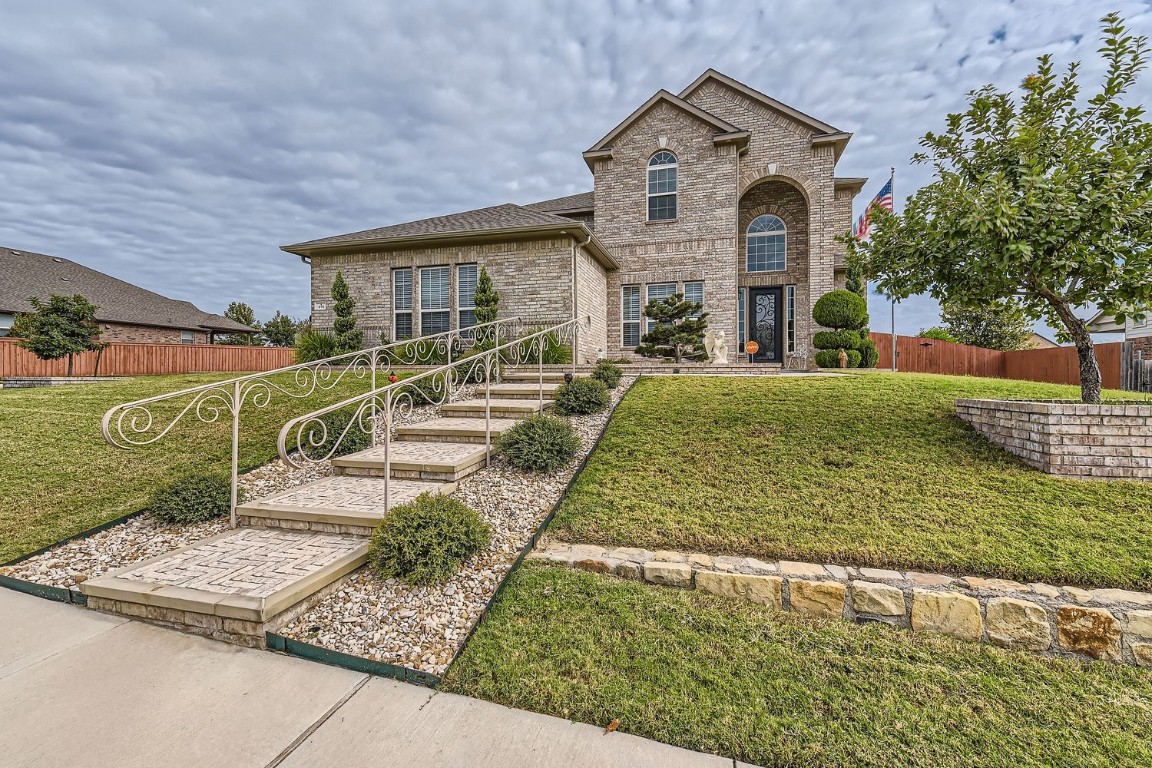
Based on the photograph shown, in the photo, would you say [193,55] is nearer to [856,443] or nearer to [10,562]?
[10,562]

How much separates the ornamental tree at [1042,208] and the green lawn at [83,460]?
7.35 metres

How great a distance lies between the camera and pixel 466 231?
1102 centimetres

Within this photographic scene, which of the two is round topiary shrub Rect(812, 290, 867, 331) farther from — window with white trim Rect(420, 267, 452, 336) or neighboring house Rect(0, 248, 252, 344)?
neighboring house Rect(0, 248, 252, 344)

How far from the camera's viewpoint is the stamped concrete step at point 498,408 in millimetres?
5969

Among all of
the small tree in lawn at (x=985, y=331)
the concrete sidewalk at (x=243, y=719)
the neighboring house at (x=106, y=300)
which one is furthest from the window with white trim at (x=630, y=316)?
the neighboring house at (x=106, y=300)


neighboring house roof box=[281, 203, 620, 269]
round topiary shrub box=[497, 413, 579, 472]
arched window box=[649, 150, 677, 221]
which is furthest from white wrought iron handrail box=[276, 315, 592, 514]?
arched window box=[649, 150, 677, 221]

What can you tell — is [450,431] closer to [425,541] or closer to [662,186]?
[425,541]

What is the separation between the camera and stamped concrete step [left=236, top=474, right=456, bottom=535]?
3.42 m

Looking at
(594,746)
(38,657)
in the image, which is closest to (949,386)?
(594,746)

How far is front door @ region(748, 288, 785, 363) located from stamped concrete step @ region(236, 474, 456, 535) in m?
12.6

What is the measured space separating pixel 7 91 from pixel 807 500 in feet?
50.7

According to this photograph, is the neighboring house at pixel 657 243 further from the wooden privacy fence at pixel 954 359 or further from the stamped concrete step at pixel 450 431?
the stamped concrete step at pixel 450 431

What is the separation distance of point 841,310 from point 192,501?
13563 mm

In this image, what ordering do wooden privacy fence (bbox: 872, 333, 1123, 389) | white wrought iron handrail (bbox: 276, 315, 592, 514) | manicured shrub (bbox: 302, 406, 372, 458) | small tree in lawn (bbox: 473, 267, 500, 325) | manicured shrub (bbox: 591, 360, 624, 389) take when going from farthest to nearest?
1. wooden privacy fence (bbox: 872, 333, 1123, 389)
2. small tree in lawn (bbox: 473, 267, 500, 325)
3. manicured shrub (bbox: 591, 360, 624, 389)
4. manicured shrub (bbox: 302, 406, 372, 458)
5. white wrought iron handrail (bbox: 276, 315, 592, 514)
